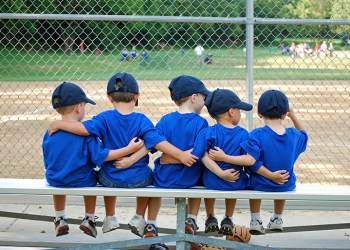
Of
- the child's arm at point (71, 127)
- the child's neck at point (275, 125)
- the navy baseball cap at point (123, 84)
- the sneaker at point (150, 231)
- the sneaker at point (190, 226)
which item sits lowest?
the sneaker at point (150, 231)

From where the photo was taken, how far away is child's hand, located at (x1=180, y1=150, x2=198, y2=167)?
502 cm

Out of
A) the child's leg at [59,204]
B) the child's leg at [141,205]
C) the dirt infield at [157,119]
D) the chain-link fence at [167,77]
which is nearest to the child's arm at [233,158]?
the child's leg at [141,205]

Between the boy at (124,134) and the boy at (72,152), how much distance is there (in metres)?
0.07

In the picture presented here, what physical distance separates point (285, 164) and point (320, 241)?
1754 mm

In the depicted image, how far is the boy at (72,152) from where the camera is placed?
5043mm

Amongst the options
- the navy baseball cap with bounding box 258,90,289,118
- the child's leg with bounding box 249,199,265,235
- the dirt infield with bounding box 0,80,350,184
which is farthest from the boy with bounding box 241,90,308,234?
the dirt infield with bounding box 0,80,350,184

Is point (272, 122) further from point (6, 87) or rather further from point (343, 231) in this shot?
point (6, 87)

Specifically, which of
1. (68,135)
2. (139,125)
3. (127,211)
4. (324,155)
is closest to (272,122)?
(139,125)

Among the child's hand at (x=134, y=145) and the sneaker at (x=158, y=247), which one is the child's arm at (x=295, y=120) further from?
the sneaker at (x=158, y=247)

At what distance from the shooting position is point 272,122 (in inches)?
203

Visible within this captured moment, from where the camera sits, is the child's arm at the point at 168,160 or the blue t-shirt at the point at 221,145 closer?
the blue t-shirt at the point at 221,145

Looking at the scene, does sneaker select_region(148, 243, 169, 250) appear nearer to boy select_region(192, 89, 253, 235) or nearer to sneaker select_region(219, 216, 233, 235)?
sneaker select_region(219, 216, 233, 235)

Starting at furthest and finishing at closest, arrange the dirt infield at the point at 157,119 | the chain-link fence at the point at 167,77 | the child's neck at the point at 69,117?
the dirt infield at the point at 157,119
the chain-link fence at the point at 167,77
the child's neck at the point at 69,117

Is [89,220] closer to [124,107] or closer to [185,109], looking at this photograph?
[124,107]
